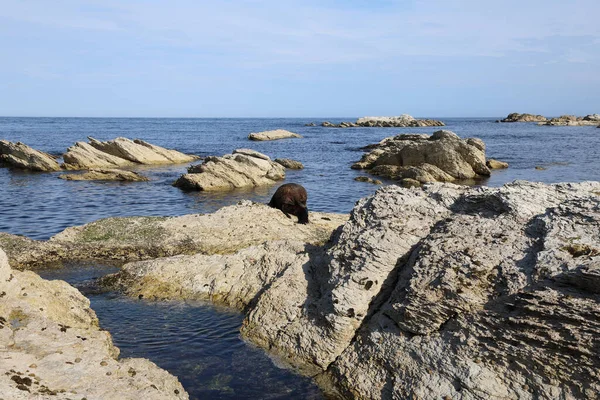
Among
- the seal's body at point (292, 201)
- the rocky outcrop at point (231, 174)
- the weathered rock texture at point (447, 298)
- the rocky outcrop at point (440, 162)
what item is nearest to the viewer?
the weathered rock texture at point (447, 298)

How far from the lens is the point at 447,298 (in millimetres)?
9555

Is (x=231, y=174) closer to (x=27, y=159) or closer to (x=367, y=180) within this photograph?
(x=367, y=180)

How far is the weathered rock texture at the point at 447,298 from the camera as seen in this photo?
321 inches

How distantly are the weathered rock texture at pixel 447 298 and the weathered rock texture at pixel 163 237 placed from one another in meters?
5.91

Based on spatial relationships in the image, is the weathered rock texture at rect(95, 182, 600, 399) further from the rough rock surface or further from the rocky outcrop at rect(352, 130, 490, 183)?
the rocky outcrop at rect(352, 130, 490, 183)

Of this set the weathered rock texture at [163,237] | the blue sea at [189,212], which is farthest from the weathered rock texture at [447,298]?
the weathered rock texture at [163,237]

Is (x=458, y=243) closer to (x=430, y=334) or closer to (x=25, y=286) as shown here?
(x=430, y=334)

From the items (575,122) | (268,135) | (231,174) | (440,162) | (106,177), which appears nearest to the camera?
(231,174)

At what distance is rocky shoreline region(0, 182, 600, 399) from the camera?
821 centimetres

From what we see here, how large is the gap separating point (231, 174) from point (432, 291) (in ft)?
107

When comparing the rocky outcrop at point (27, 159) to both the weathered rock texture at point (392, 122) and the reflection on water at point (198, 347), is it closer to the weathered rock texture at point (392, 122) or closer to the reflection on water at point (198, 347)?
the reflection on water at point (198, 347)

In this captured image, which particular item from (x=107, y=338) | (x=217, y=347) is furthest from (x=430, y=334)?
(x=107, y=338)

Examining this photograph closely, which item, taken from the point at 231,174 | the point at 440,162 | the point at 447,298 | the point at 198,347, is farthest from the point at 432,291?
the point at 440,162

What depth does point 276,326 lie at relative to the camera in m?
11.8
